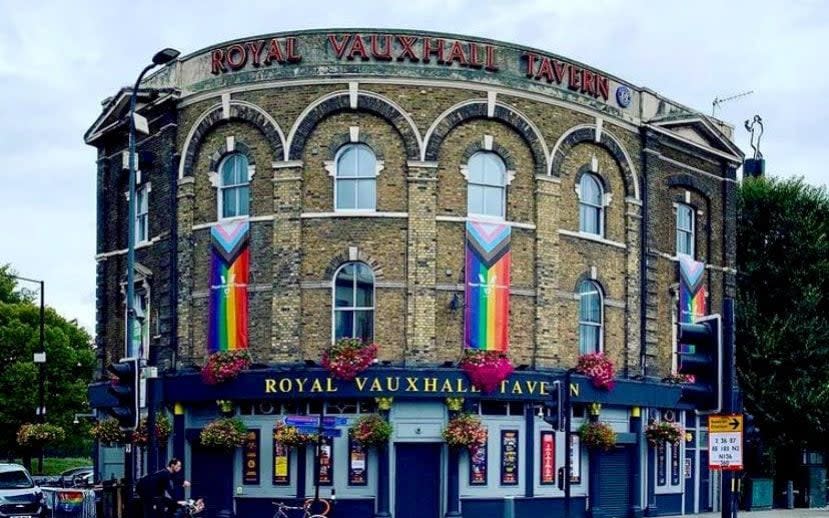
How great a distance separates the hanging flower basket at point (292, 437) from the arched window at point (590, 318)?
26.1 feet

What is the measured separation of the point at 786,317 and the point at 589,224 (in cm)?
1117

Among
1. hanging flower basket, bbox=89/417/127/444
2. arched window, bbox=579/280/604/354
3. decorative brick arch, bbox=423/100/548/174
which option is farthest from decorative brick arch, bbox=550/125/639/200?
hanging flower basket, bbox=89/417/127/444

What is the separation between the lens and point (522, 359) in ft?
109

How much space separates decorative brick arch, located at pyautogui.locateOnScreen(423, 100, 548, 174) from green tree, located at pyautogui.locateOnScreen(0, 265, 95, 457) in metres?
36.7

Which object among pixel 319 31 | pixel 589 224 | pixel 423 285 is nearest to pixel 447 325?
pixel 423 285

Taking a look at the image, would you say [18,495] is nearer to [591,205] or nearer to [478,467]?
[478,467]

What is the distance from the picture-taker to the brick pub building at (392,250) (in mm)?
31812

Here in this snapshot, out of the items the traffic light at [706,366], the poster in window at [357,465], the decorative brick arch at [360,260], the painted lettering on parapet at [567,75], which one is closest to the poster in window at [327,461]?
the poster in window at [357,465]

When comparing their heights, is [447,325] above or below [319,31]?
below

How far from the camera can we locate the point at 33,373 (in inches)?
2477

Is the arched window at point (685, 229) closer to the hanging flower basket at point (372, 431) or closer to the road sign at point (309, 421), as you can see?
the hanging flower basket at point (372, 431)

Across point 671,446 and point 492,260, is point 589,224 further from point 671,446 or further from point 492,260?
point 671,446

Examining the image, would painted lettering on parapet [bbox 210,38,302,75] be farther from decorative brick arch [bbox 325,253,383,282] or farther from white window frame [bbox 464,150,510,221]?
white window frame [bbox 464,150,510,221]

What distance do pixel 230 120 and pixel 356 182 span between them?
3704mm
